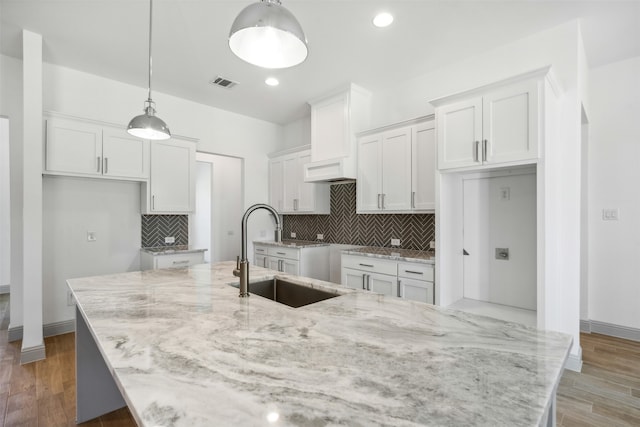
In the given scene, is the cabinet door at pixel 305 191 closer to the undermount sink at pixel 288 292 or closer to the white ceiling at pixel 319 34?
the white ceiling at pixel 319 34

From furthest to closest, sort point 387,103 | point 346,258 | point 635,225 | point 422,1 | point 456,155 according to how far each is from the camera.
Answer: point 387,103 < point 346,258 < point 635,225 < point 456,155 < point 422,1

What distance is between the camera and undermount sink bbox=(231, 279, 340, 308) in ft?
5.72

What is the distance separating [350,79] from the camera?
3.62m

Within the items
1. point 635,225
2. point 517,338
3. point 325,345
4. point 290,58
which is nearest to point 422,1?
point 290,58

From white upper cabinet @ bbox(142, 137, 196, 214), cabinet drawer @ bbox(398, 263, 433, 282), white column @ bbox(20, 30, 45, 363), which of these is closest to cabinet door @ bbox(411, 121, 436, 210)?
cabinet drawer @ bbox(398, 263, 433, 282)

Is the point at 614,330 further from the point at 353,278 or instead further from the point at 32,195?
the point at 32,195

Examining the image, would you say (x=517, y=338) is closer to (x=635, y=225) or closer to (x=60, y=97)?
(x=635, y=225)

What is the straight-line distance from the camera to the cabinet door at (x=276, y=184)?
4930 mm

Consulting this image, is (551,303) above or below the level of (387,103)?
below

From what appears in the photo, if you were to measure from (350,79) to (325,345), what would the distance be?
3334 mm

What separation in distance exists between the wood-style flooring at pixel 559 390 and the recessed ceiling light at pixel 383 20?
304 cm

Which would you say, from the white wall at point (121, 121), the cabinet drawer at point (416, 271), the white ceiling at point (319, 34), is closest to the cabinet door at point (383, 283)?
the cabinet drawer at point (416, 271)

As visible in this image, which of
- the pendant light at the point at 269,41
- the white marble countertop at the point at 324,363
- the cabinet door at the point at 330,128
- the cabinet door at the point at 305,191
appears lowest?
the white marble countertop at the point at 324,363

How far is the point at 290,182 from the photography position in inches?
188
